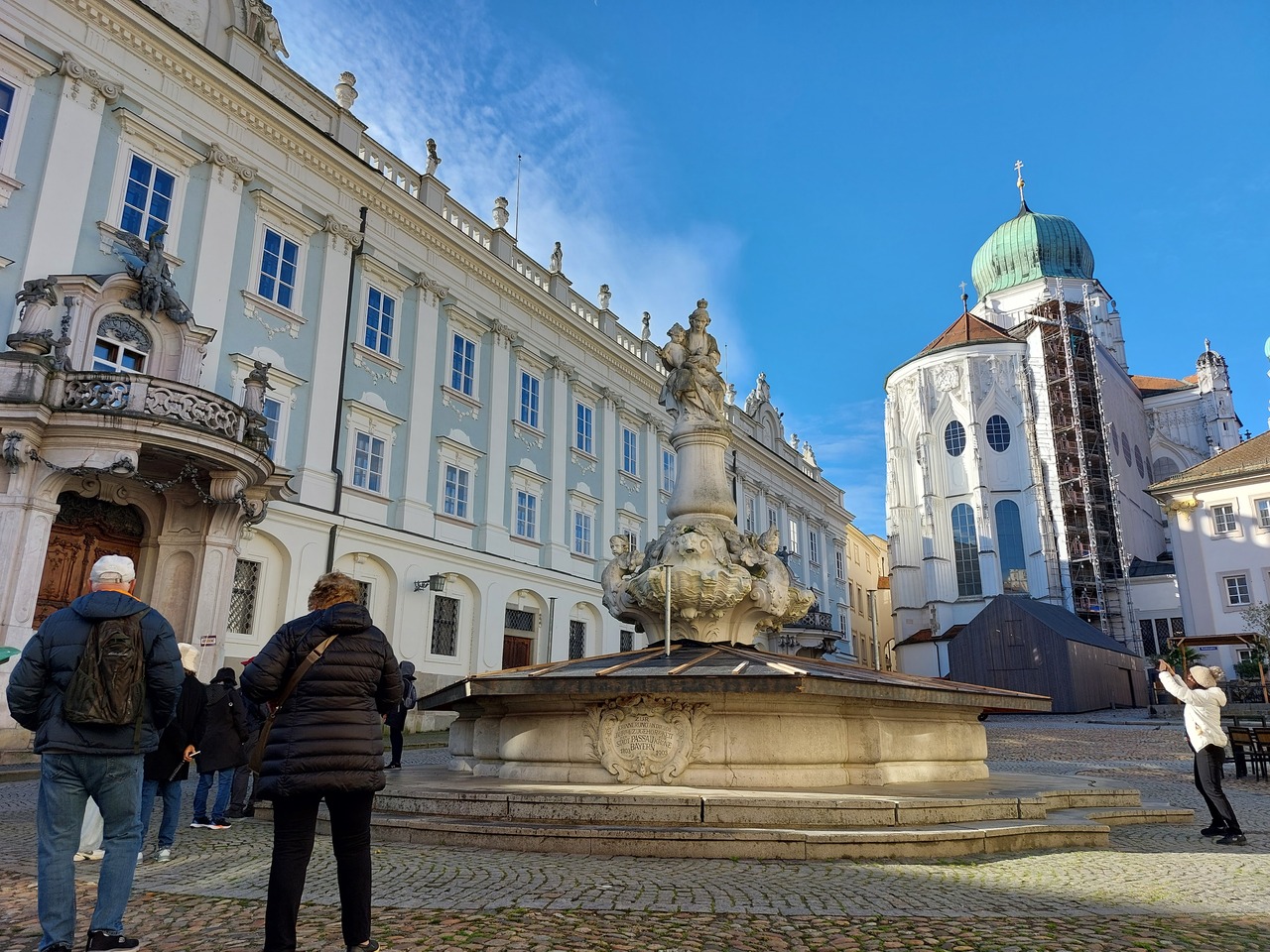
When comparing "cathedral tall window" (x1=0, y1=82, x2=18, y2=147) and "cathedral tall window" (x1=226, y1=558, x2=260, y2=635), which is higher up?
"cathedral tall window" (x1=0, y1=82, x2=18, y2=147)

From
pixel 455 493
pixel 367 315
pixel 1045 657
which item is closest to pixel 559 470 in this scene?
pixel 455 493

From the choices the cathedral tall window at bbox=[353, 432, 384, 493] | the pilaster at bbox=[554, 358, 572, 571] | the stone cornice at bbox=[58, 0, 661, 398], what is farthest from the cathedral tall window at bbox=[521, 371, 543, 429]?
the cathedral tall window at bbox=[353, 432, 384, 493]

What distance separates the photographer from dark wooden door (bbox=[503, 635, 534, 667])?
26.3 m

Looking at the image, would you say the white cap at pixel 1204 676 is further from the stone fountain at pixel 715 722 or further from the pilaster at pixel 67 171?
the pilaster at pixel 67 171

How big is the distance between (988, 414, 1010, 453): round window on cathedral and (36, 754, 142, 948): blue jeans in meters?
56.3

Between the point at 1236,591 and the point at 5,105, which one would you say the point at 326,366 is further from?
the point at 1236,591

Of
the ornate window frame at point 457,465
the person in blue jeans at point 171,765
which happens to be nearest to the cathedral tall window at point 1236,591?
the ornate window frame at point 457,465

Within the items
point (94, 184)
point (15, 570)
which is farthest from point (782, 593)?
point (94, 184)

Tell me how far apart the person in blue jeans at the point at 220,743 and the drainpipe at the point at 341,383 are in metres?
12.9

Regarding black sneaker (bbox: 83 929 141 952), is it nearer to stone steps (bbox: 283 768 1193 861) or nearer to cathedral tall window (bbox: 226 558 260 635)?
stone steps (bbox: 283 768 1193 861)

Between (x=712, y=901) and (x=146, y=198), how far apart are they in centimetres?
1914

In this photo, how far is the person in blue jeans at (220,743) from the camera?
25.4ft

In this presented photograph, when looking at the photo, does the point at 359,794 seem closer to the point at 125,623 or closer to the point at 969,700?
the point at 125,623

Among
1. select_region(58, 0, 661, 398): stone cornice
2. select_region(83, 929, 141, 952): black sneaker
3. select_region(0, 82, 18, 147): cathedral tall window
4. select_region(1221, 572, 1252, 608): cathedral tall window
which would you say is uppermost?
select_region(58, 0, 661, 398): stone cornice
